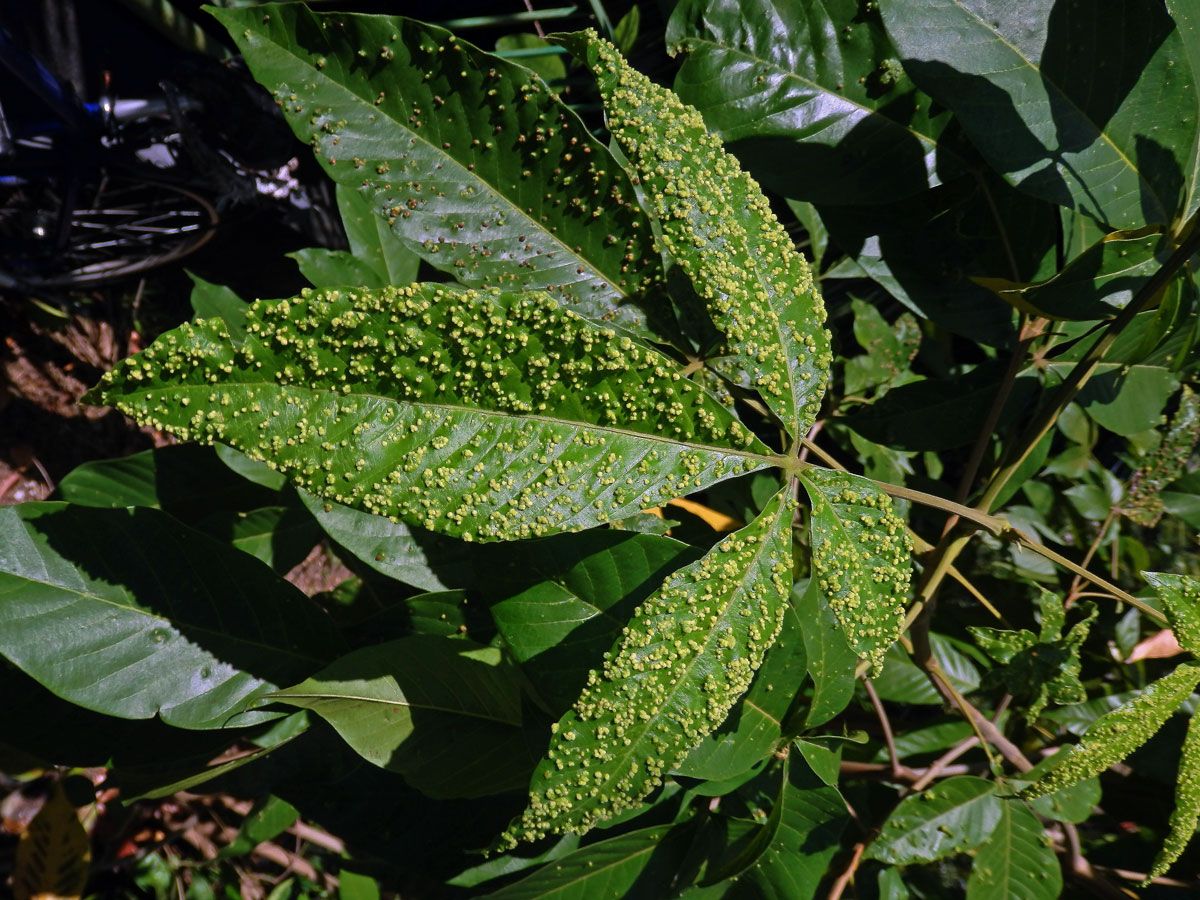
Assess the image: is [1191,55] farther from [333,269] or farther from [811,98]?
[333,269]

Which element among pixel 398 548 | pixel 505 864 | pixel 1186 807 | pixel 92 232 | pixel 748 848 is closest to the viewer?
pixel 1186 807

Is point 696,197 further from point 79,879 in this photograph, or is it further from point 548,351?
point 79,879

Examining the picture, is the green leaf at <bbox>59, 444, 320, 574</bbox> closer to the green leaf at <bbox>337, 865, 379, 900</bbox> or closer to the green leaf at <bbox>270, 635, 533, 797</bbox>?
the green leaf at <bbox>270, 635, 533, 797</bbox>

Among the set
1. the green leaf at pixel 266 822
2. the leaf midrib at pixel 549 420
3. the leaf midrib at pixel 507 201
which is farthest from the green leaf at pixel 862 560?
the green leaf at pixel 266 822

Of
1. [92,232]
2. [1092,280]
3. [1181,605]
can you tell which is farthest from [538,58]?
[92,232]

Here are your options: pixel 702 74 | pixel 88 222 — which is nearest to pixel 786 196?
pixel 702 74

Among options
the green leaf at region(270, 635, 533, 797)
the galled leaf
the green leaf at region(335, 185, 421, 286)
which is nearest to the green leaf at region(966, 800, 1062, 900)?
the green leaf at region(270, 635, 533, 797)
